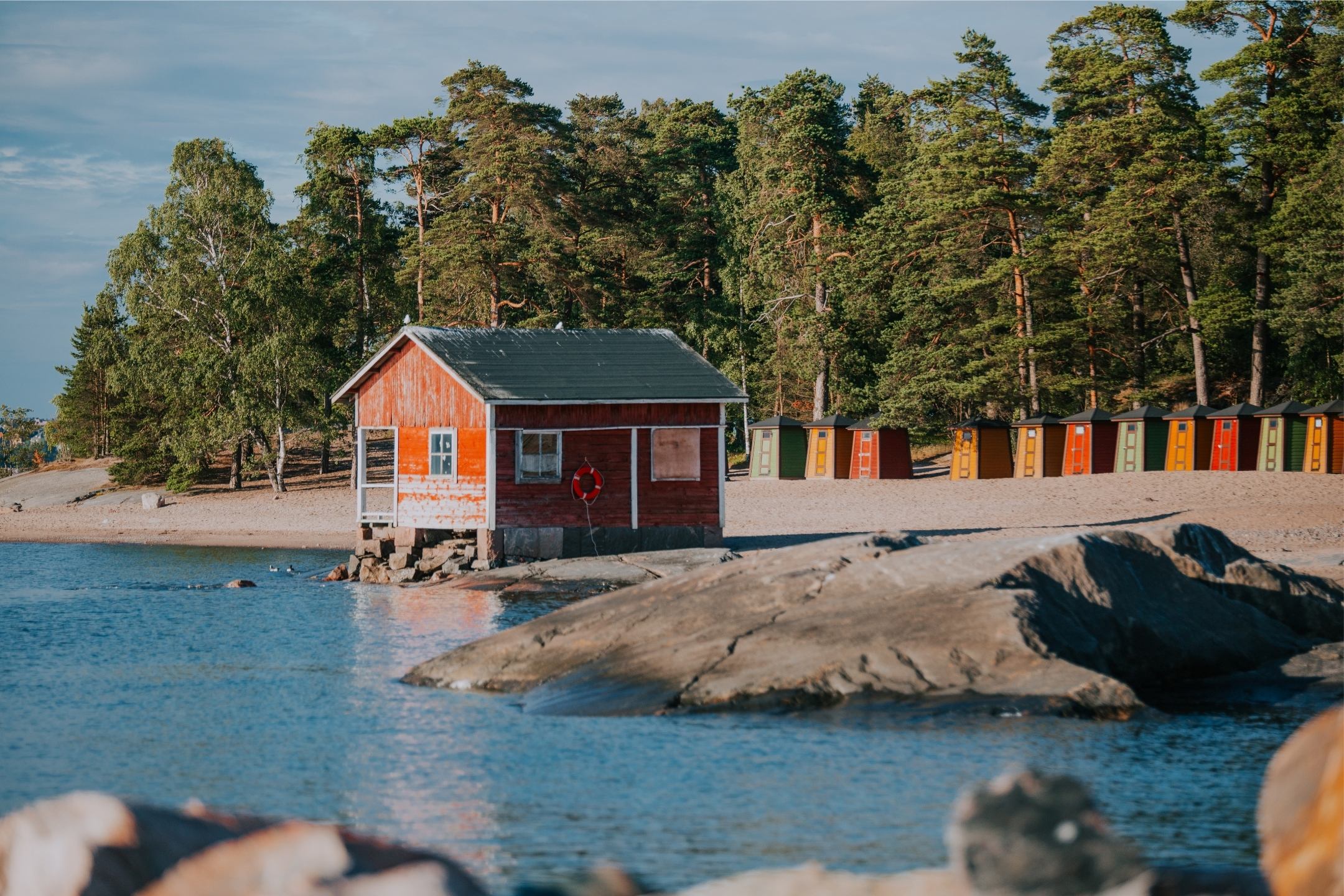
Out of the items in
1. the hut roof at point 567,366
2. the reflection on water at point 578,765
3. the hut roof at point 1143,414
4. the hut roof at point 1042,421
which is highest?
the hut roof at point 567,366

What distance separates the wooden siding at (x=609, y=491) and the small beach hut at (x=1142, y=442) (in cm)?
1670

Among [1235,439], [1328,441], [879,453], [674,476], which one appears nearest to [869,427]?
[879,453]

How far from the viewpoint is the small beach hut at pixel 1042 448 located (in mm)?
39125

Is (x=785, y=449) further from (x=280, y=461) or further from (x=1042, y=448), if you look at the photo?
(x=280, y=461)

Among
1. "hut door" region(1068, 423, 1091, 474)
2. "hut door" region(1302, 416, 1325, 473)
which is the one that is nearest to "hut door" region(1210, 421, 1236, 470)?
"hut door" region(1302, 416, 1325, 473)

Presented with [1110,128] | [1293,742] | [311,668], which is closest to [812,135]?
[1110,128]

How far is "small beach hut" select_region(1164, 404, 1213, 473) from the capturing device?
37656 mm

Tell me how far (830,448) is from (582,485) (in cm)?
1678

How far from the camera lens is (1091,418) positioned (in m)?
38.4

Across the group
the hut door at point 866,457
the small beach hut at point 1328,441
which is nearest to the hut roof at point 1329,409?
the small beach hut at point 1328,441

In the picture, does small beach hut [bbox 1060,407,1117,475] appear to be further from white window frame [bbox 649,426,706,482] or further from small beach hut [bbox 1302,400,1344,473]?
white window frame [bbox 649,426,706,482]

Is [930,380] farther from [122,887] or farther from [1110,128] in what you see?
[122,887]

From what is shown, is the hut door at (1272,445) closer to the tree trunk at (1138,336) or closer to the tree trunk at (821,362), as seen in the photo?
the tree trunk at (1138,336)

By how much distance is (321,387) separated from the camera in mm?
43875
